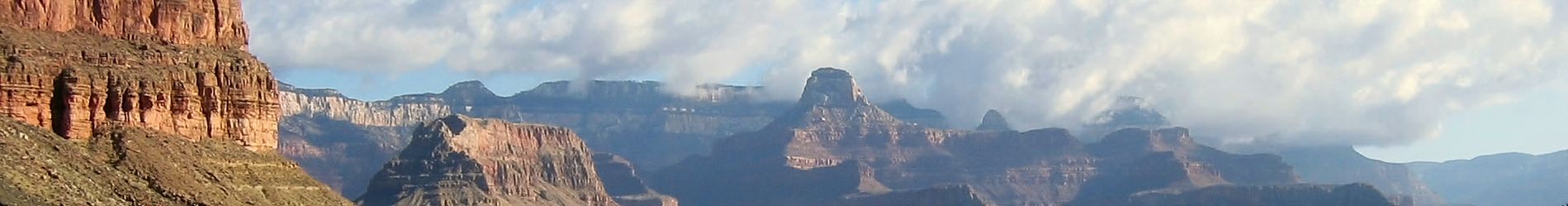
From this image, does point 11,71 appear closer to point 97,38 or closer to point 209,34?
point 97,38

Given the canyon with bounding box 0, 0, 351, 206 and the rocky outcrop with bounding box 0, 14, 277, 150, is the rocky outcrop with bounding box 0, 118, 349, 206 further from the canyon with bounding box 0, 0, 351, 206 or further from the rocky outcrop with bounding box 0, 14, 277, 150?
the rocky outcrop with bounding box 0, 14, 277, 150

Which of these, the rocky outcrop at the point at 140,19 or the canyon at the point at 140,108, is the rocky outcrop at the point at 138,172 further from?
the rocky outcrop at the point at 140,19

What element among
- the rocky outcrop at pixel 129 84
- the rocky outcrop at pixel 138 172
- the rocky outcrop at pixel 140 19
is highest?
the rocky outcrop at pixel 140 19

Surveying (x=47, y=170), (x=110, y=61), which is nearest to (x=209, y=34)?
(x=110, y=61)

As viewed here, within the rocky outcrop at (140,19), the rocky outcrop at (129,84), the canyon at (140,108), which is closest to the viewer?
the canyon at (140,108)

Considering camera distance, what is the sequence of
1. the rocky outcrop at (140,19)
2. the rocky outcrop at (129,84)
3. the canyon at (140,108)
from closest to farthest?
1. the canyon at (140,108)
2. the rocky outcrop at (129,84)
3. the rocky outcrop at (140,19)

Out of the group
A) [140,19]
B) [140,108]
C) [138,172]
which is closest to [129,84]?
[140,108]

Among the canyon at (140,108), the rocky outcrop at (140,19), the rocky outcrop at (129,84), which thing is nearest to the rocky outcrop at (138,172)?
the canyon at (140,108)
